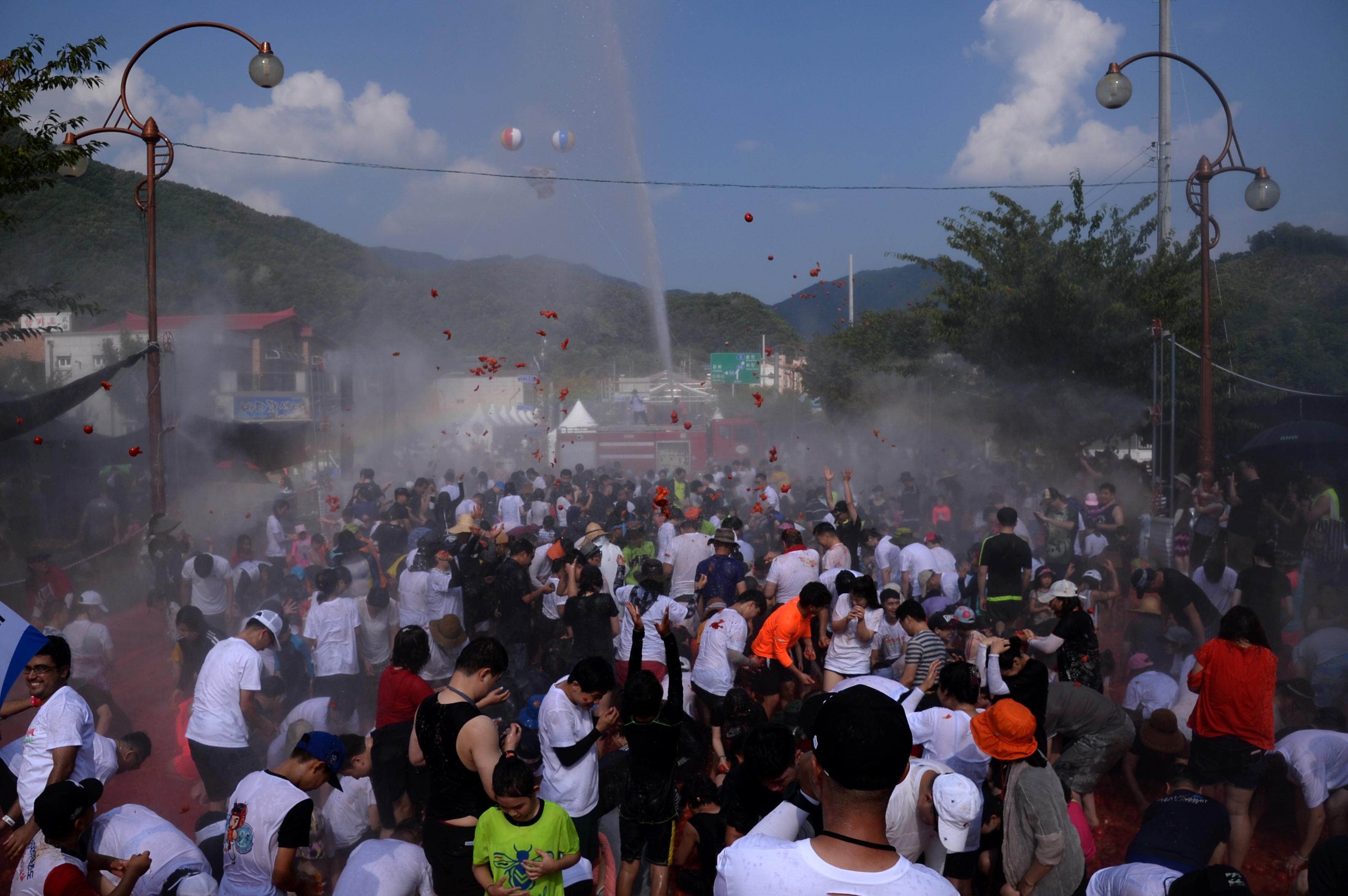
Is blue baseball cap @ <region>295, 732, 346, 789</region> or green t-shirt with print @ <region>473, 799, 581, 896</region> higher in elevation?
blue baseball cap @ <region>295, 732, 346, 789</region>

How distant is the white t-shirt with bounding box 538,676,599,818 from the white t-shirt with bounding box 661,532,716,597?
4529 millimetres

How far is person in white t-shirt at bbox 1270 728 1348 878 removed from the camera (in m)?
4.73

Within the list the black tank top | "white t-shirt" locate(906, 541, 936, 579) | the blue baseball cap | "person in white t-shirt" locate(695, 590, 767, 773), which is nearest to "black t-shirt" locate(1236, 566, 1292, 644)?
"white t-shirt" locate(906, 541, 936, 579)

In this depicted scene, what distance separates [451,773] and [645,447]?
2077cm

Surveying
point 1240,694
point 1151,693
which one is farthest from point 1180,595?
point 1240,694

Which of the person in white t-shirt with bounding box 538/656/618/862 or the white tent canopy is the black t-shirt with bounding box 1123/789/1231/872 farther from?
the white tent canopy

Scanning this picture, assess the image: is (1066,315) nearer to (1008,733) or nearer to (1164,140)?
(1164,140)

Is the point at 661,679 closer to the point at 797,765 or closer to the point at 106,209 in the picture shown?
the point at 797,765

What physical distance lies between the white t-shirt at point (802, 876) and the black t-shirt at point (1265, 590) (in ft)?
22.0

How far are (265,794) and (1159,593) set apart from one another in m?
7.06

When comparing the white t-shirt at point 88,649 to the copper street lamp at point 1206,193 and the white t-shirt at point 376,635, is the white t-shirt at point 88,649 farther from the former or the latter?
the copper street lamp at point 1206,193

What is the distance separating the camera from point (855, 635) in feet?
20.0

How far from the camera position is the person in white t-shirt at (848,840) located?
1.88 metres

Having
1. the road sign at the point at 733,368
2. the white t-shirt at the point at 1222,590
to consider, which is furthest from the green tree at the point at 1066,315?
the road sign at the point at 733,368
